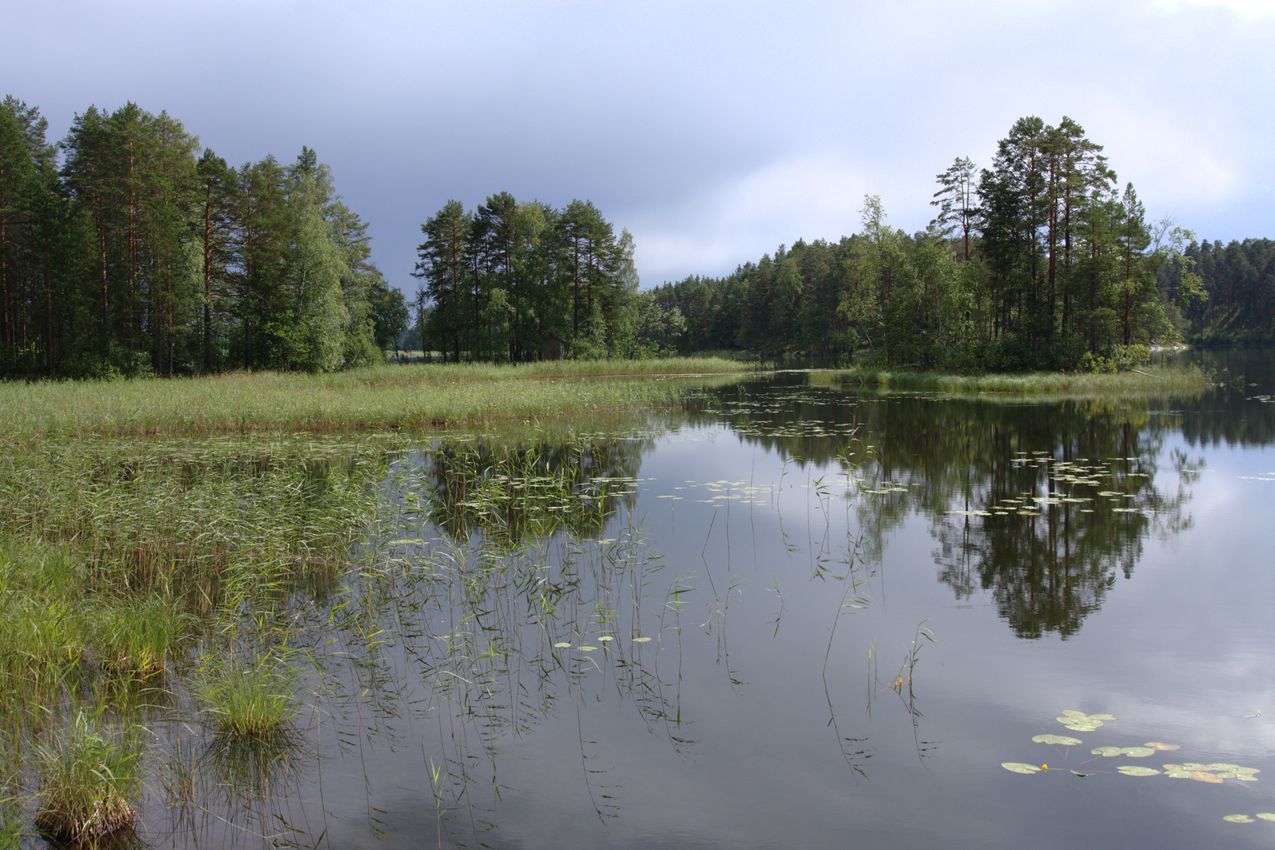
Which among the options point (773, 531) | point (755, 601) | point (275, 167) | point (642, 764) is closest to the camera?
point (642, 764)

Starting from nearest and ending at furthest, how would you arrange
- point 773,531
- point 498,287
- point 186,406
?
point 773,531
point 186,406
point 498,287

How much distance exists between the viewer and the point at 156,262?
3734 centimetres

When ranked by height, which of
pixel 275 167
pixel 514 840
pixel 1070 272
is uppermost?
pixel 275 167

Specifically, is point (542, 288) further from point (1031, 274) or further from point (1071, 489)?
point (1071, 489)

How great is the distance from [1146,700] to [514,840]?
4496 millimetres

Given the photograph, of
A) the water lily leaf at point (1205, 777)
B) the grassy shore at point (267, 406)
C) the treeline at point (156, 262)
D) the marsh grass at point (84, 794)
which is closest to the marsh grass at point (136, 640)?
the marsh grass at point (84, 794)

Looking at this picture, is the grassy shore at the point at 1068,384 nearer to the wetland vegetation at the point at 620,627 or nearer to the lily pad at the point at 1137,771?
the wetland vegetation at the point at 620,627

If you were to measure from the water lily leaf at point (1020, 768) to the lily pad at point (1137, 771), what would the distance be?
0.47m

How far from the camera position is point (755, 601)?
7684 mm

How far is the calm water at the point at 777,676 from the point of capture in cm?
423

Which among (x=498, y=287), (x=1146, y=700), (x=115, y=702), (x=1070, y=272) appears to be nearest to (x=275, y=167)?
(x=498, y=287)

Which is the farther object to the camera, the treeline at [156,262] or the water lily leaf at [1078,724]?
the treeline at [156,262]

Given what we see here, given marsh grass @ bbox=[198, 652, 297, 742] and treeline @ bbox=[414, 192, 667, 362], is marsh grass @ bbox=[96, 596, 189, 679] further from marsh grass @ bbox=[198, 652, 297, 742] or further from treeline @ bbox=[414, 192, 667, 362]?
treeline @ bbox=[414, 192, 667, 362]

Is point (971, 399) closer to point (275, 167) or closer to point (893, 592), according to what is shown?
point (893, 592)
